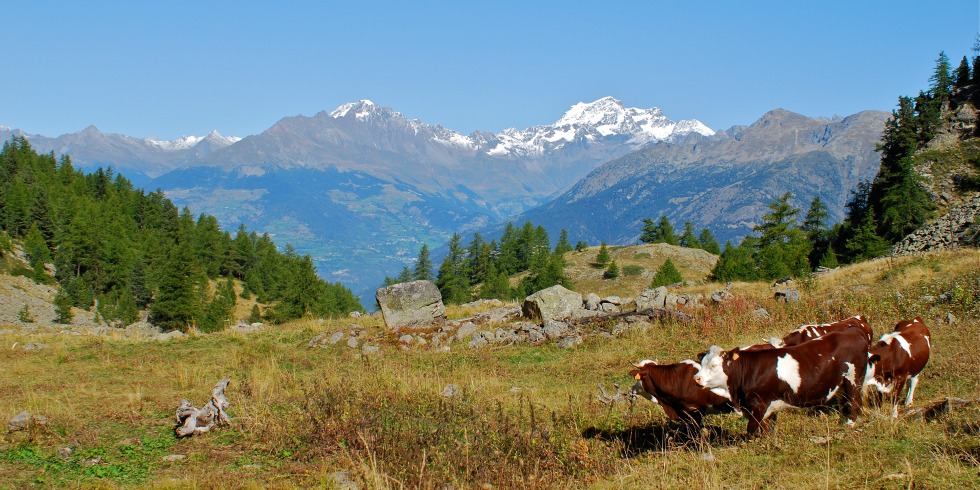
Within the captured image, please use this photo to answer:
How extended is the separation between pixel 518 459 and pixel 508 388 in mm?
5532

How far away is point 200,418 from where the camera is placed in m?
9.59

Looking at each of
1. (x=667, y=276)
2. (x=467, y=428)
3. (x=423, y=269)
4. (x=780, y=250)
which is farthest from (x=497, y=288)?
(x=467, y=428)

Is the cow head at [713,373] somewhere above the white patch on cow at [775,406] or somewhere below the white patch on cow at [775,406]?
above

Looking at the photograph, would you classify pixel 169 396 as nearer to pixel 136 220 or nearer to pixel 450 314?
pixel 450 314

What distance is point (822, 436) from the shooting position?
7.59 metres

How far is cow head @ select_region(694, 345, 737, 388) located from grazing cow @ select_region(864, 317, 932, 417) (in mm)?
2608

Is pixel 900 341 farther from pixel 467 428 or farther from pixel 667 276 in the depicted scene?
pixel 667 276

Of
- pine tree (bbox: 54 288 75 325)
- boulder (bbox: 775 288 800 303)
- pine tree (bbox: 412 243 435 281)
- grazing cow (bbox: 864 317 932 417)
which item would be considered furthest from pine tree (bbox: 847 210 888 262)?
pine tree (bbox: 54 288 75 325)

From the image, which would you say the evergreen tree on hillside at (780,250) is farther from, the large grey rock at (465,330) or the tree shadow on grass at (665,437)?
the tree shadow on grass at (665,437)

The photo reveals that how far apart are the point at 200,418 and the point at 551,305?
16.1 m

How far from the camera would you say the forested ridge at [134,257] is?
61375mm

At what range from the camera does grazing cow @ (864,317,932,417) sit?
8.84 m

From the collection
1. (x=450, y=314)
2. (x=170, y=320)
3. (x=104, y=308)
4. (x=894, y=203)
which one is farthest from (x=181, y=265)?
(x=894, y=203)

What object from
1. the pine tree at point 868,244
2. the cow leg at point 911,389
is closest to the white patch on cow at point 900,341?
the cow leg at point 911,389
